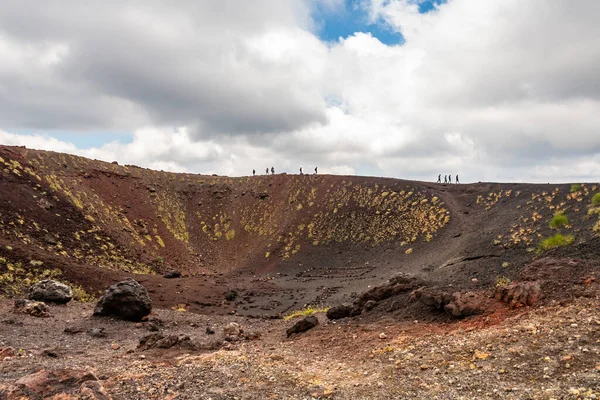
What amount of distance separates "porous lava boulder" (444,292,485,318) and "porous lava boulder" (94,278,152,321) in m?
12.7

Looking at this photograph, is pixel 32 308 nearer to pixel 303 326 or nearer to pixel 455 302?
pixel 303 326

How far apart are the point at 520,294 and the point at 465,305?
1310 millimetres

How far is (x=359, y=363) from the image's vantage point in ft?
30.2

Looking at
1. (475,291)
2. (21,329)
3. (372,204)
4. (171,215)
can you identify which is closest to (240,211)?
(171,215)

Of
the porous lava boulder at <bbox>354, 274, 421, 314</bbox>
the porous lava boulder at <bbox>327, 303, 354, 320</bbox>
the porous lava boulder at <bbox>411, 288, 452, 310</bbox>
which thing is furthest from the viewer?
the porous lava boulder at <bbox>327, 303, 354, 320</bbox>

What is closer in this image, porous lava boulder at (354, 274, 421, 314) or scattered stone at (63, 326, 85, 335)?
porous lava boulder at (354, 274, 421, 314)

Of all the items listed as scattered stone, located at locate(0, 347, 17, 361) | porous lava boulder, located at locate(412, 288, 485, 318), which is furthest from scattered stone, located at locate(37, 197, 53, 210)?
porous lava boulder, located at locate(412, 288, 485, 318)

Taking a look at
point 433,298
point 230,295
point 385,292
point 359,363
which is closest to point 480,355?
point 359,363

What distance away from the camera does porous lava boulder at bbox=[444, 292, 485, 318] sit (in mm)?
10422

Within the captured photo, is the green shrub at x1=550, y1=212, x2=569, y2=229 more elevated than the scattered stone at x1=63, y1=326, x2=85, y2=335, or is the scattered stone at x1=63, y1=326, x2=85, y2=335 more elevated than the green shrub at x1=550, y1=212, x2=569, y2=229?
the green shrub at x1=550, y1=212, x2=569, y2=229

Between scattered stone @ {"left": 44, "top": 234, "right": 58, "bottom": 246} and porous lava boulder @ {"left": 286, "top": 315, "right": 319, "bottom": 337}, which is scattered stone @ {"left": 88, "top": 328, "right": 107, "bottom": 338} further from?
scattered stone @ {"left": 44, "top": 234, "right": 58, "bottom": 246}

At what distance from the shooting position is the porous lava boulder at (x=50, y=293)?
19875 millimetres

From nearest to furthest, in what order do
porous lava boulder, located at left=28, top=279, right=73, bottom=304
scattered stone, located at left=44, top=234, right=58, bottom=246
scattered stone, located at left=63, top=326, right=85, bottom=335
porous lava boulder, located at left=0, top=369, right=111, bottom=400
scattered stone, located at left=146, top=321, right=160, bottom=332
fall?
porous lava boulder, located at left=0, top=369, right=111, bottom=400
scattered stone, located at left=63, top=326, right=85, bottom=335
scattered stone, located at left=146, top=321, right=160, bottom=332
porous lava boulder, located at left=28, top=279, right=73, bottom=304
scattered stone, located at left=44, top=234, right=58, bottom=246

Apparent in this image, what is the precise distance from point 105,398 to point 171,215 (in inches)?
1878
